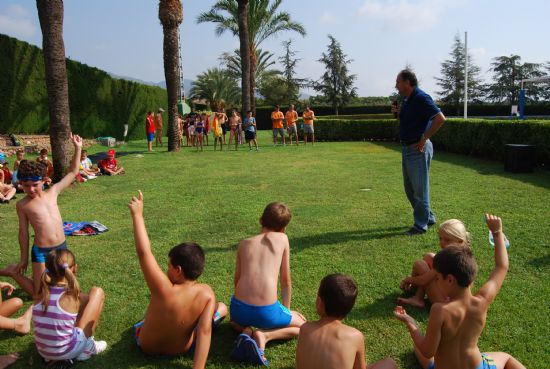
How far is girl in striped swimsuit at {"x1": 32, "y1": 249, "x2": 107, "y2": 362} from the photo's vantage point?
2951 mm

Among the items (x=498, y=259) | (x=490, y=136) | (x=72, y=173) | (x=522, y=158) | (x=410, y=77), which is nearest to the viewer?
(x=498, y=259)

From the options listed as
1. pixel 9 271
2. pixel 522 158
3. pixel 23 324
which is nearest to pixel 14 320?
pixel 23 324

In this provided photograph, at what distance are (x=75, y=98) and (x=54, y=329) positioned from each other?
19163 millimetres

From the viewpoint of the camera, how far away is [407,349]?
320 cm

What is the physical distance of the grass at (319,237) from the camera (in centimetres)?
336

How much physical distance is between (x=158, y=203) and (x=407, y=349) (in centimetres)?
615

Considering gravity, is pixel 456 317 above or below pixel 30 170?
below

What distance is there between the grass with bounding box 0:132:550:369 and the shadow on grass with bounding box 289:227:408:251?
0.04 feet

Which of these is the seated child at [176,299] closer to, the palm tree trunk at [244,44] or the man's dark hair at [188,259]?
the man's dark hair at [188,259]

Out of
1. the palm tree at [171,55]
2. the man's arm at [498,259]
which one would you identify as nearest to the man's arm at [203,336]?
the man's arm at [498,259]

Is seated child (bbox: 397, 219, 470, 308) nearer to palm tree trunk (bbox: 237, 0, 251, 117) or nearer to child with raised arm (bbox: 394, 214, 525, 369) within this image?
child with raised arm (bbox: 394, 214, 525, 369)

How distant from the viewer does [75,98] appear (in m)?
20.0

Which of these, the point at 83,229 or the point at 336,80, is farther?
the point at 336,80

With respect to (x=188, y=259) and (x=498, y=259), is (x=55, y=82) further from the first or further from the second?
(x=498, y=259)
